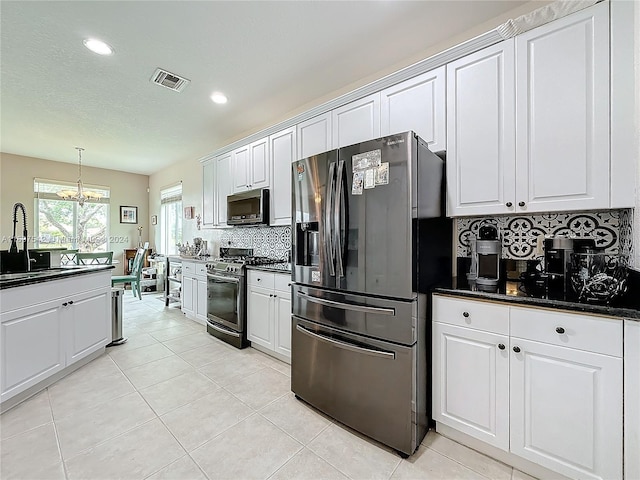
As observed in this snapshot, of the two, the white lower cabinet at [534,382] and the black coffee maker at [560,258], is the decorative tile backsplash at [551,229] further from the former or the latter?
the white lower cabinet at [534,382]

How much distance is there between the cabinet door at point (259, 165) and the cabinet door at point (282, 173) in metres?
0.11

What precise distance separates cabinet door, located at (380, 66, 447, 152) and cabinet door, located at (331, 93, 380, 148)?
0.25 ft

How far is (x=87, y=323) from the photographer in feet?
8.59

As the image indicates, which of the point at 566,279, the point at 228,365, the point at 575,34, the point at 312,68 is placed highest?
the point at 312,68

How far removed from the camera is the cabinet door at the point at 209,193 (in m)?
4.25

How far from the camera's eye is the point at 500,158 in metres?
1.67

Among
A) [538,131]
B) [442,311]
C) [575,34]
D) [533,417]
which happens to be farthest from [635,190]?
[533,417]

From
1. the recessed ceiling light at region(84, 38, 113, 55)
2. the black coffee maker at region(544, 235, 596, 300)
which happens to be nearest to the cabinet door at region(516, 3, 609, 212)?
the black coffee maker at region(544, 235, 596, 300)

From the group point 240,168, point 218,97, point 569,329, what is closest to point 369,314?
point 569,329

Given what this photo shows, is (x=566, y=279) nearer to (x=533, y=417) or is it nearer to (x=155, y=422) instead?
(x=533, y=417)

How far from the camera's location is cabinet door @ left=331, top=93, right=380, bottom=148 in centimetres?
225

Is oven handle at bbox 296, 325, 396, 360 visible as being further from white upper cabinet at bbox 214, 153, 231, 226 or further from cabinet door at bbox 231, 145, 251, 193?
white upper cabinet at bbox 214, 153, 231, 226

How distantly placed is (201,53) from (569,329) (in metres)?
3.17

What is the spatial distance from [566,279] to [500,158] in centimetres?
77
